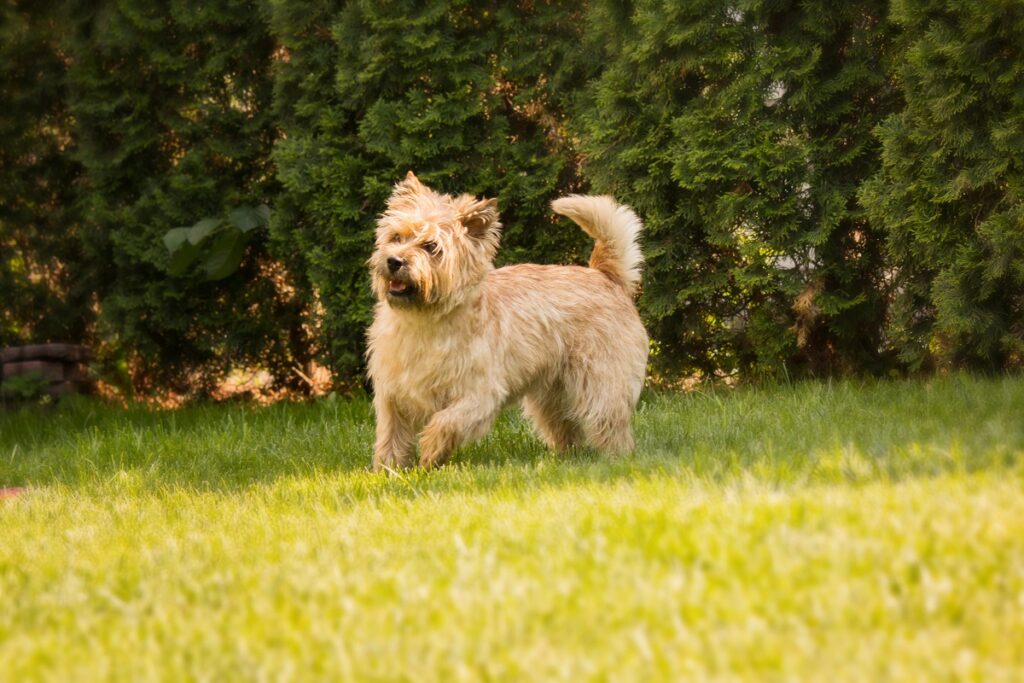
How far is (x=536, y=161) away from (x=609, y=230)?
6.17 feet

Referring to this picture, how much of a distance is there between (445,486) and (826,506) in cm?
181

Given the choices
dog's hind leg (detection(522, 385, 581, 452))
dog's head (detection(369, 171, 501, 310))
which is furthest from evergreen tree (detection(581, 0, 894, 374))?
dog's head (detection(369, 171, 501, 310))

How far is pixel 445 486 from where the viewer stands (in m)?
4.50

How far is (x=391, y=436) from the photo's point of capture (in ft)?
17.2

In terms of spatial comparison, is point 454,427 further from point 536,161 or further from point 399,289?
point 536,161

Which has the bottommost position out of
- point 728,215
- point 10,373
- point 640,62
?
point 10,373

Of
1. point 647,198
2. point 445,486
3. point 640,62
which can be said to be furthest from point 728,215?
point 445,486

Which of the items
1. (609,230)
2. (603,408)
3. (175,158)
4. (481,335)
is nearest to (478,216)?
(481,335)

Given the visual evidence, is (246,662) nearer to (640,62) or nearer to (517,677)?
(517,677)

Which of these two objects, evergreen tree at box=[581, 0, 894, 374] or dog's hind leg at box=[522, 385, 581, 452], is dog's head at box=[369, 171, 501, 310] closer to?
dog's hind leg at box=[522, 385, 581, 452]

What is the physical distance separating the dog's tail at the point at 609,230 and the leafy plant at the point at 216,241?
3394mm

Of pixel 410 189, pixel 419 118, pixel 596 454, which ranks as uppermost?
pixel 419 118

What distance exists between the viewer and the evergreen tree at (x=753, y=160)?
261 inches

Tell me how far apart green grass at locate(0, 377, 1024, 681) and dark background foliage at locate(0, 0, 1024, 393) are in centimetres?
177
